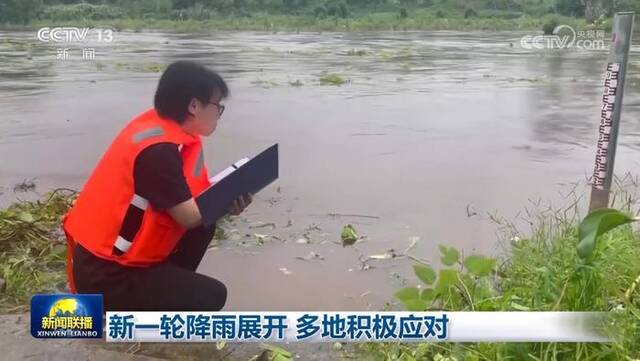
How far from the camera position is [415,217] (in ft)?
16.4

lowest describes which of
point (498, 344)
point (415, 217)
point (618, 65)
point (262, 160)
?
point (415, 217)

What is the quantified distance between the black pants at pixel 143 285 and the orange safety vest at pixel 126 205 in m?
0.04

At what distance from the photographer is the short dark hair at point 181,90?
2.66m

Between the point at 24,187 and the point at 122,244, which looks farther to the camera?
the point at 24,187

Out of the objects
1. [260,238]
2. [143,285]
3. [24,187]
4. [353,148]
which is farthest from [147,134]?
[353,148]

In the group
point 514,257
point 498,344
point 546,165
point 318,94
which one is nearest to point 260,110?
point 318,94

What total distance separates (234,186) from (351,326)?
70 centimetres

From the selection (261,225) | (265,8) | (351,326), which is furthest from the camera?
(265,8)

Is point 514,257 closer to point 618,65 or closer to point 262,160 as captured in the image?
point 618,65

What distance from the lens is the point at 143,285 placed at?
106 inches

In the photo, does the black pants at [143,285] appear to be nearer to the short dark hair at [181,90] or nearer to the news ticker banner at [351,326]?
the news ticker banner at [351,326]

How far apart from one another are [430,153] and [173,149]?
4.85m

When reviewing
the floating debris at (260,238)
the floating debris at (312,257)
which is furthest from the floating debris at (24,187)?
the floating debris at (312,257)

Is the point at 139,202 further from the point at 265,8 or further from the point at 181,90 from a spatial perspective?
the point at 265,8
